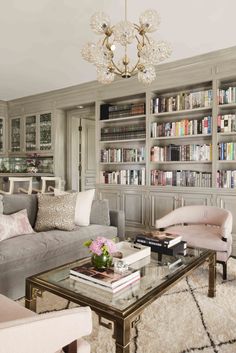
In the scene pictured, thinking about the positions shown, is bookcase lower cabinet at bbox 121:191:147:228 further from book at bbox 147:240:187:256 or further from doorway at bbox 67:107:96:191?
book at bbox 147:240:187:256

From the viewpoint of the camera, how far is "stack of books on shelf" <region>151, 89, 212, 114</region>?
391 cm

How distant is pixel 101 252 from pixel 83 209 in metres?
1.61

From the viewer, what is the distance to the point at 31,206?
3.14 meters

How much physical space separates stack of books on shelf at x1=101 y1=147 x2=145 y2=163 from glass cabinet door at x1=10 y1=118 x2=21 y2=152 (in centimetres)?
265

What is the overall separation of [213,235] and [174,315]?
44.5 inches

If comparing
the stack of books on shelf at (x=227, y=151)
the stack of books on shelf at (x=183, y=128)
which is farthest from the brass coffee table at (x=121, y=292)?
the stack of books on shelf at (x=183, y=128)

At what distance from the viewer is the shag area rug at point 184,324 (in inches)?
66.5

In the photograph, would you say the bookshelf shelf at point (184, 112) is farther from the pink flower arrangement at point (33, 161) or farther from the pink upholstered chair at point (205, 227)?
the pink flower arrangement at point (33, 161)

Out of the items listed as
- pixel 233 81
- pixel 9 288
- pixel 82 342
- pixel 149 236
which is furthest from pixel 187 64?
pixel 82 342

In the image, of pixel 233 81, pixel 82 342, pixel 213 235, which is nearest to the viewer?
pixel 82 342

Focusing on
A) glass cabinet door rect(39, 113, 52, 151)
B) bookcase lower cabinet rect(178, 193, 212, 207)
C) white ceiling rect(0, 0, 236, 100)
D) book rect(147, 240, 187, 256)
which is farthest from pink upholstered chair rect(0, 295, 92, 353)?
glass cabinet door rect(39, 113, 52, 151)

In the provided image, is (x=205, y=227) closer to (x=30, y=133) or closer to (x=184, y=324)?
(x=184, y=324)

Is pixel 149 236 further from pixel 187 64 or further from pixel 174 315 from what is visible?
pixel 187 64

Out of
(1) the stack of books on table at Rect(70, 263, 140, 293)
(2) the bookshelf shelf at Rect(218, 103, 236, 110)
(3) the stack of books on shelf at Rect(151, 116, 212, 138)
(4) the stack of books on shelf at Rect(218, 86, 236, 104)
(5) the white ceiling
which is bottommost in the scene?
(1) the stack of books on table at Rect(70, 263, 140, 293)
